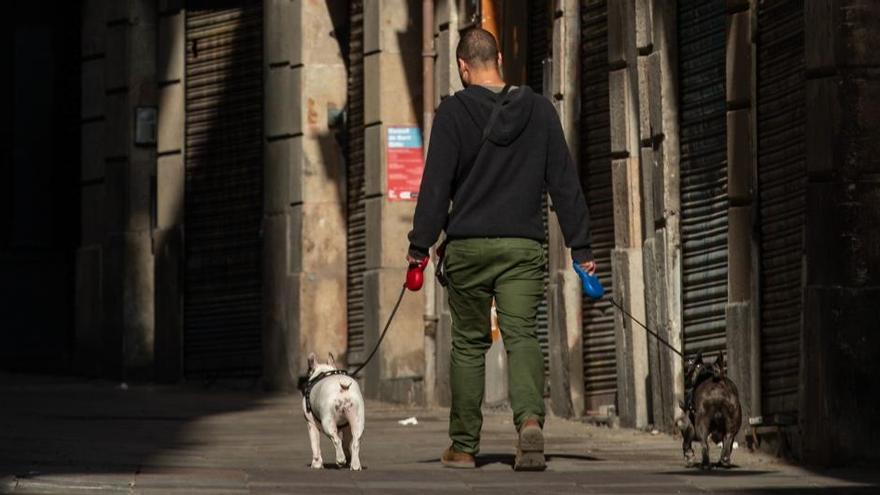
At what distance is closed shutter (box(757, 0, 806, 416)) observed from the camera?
1386cm

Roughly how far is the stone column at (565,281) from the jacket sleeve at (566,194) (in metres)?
5.92

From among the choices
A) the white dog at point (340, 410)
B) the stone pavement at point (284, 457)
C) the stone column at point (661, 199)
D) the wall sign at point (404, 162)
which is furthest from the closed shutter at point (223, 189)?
the white dog at point (340, 410)

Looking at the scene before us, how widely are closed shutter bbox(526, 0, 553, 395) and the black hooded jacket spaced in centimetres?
670

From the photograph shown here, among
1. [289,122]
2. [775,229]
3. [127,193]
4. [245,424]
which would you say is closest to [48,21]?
[127,193]

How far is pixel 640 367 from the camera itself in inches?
668

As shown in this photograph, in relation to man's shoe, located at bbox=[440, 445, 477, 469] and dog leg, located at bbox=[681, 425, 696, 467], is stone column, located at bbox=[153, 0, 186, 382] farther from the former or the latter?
man's shoe, located at bbox=[440, 445, 477, 469]

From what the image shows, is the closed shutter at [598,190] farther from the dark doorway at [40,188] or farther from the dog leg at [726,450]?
the dark doorway at [40,188]

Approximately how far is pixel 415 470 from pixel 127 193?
15893 mm

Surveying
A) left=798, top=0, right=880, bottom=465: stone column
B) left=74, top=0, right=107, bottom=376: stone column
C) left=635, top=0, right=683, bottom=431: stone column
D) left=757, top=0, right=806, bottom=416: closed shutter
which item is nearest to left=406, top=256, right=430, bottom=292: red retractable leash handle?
left=798, top=0, right=880, bottom=465: stone column

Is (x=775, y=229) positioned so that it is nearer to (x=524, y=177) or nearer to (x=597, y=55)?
(x=524, y=177)

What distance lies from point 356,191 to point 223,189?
2515mm

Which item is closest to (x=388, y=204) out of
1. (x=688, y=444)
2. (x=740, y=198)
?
(x=740, y=198)

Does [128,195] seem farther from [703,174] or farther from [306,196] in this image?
[703,174]

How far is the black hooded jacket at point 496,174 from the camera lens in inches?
488
